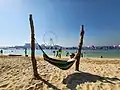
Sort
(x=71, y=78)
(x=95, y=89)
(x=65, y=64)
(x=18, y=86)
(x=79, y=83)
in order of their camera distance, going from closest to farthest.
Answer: (x=95, y=89) → (x=18, y=86) → (x=79, y=83) → (x=71, y=78) → (x=65, y=64)

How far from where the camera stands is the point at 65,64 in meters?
8.20

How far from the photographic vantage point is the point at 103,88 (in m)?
5.94

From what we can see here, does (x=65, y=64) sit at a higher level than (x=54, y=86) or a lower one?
higher

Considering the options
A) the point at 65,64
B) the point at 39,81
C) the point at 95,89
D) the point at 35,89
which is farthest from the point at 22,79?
the point at 95,89

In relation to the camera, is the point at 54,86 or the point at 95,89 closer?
the point at 95,89

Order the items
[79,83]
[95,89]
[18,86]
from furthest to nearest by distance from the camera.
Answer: [79,83] → [18,86] → [95,89]

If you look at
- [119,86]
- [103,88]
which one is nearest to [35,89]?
[103,88]

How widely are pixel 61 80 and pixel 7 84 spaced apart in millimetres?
1779

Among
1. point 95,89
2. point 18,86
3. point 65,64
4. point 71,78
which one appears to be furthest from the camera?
point 65,64

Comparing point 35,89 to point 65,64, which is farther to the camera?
point 65,64

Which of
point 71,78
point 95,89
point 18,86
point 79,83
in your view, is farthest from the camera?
point 71,78

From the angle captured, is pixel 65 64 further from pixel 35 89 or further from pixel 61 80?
pixel 35 89

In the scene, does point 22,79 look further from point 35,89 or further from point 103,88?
point 103,88

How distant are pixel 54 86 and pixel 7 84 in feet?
4.83
